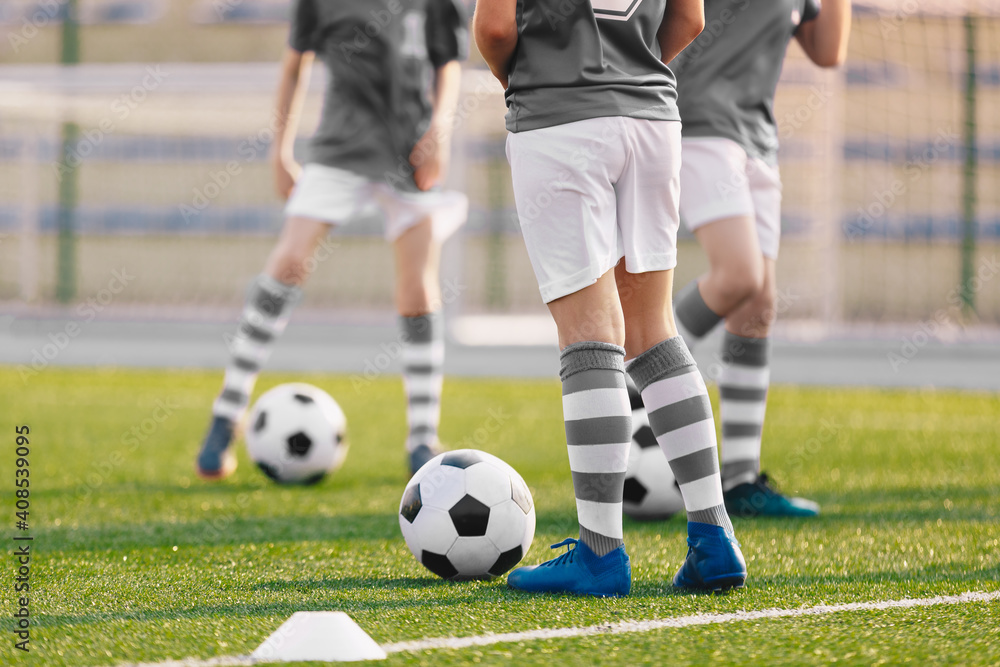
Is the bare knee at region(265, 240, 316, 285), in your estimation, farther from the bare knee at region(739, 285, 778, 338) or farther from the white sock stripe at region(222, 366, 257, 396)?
the bare knee at region(739, 285, 778, 338)

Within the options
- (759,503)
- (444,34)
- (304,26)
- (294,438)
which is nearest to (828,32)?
(759,503)

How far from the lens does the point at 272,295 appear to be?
4.47 metres

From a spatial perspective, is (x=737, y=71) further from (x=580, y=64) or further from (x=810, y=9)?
(x=580, y=64)

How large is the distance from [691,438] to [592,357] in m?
0.28

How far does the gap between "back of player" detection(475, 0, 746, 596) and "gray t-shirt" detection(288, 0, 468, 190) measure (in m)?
2.14

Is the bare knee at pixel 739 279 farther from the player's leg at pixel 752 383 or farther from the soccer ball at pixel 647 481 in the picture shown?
the soccer ball at pixel 647 481

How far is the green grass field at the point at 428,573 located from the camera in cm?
205

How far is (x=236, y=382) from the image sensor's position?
4.50 m

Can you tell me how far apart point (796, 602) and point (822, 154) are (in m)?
9.34

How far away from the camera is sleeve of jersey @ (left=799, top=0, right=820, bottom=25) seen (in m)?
3.71

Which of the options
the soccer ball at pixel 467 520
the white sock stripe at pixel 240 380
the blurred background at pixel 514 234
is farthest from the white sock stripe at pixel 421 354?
the blurred background at pixel 514 234

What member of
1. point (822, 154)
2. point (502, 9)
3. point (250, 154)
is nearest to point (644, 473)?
point (502, 9)

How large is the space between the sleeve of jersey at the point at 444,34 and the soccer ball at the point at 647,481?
6.34ft

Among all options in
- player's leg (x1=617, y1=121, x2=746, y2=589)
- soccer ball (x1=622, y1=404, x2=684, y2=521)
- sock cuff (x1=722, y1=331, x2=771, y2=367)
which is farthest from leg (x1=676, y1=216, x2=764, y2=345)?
player's leg (x1=617, y1=121, x2=746, y2=589)
